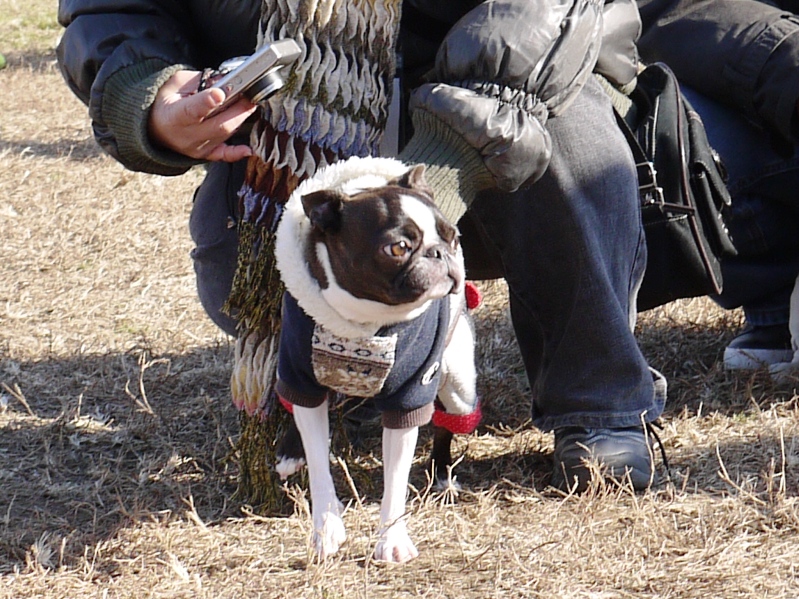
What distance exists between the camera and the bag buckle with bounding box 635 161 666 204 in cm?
233

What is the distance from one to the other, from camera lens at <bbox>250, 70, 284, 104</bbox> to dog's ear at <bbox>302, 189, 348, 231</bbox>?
0.86 feet

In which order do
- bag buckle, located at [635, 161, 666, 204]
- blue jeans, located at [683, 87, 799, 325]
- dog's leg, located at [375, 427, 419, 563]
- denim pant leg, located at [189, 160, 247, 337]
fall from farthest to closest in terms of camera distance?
blue jeans, located at [683, 87, 799, 325], denim pant leg, located at [189, 160, 247, 337], bag buckle, located at [635, 161, 666, 204], dog's leg, located at [375, 427, 419, 563]

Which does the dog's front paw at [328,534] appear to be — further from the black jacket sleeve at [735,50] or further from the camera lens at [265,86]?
the black jacket sleeve at [735,50]

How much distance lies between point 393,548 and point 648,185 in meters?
0.94

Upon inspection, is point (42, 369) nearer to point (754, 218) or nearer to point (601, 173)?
point (601, 173)

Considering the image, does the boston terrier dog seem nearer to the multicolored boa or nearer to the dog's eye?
the dog's eye

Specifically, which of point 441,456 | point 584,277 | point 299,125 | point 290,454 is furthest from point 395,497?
point 299,125

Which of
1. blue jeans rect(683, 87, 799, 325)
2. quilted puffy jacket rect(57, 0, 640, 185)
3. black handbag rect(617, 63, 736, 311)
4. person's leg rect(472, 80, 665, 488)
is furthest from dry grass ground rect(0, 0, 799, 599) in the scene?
quilted puffy jacket rect(57, 0, 640, 185)

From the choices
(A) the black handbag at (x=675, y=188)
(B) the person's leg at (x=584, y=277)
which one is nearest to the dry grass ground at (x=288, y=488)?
(B) the person's leg at (x=584, y=277)

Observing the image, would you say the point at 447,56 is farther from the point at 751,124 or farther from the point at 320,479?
the point at 751,124

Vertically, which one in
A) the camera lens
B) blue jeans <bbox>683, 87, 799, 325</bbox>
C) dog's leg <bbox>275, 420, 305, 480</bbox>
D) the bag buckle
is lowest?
dog's leg <bbox>275, 420, 305, 480</bbox>

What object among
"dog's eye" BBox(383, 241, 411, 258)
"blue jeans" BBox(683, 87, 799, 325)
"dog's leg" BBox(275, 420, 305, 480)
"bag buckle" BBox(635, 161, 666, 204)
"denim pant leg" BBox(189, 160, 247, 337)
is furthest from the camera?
"blue jeans" BBox(683, 87, 799, 325)

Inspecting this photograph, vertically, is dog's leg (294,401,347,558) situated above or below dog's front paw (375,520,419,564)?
above

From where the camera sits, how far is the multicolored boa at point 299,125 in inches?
79.4
